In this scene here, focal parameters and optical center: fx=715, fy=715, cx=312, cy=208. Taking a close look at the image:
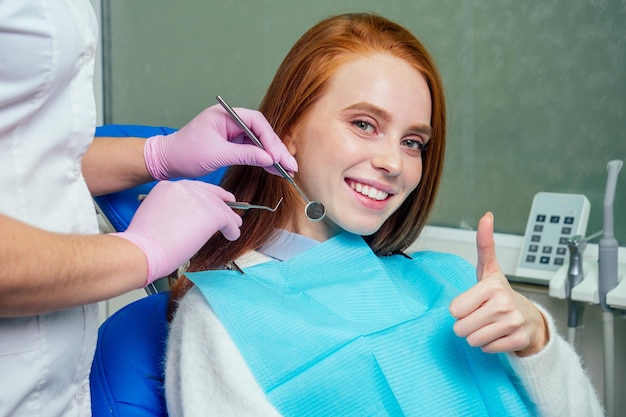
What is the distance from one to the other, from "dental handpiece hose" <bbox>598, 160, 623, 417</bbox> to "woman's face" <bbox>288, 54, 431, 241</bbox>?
51 cm

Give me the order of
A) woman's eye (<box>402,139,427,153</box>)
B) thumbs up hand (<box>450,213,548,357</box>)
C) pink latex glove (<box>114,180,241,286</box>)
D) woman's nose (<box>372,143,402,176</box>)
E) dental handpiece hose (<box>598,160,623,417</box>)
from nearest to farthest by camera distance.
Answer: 1. pink latex glove (<box>114,180,241,286</box>)
2. thumbs up hand (<box>450,213,548,357</box>)
3. woman's nose (<box>372,143,402,176</box>)
4. woman's eye (<box>402,139,427,153</box>)
5. dental handpiece hose (<box>598,160,623,417</box>)

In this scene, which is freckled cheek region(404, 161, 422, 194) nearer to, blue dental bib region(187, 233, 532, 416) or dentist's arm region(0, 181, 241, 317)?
blue dental bib region(187, 233, 532, 416)

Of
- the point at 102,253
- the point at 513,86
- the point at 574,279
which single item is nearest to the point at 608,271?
the point at 574,279

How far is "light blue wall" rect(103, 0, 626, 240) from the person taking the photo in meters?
1.69

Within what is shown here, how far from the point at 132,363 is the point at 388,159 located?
517 mm

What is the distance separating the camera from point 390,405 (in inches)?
41.6

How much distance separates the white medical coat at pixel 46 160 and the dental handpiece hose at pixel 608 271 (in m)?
1.06

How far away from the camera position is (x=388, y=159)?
116 cm

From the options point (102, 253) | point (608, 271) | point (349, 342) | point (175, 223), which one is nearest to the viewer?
point (102, 253)

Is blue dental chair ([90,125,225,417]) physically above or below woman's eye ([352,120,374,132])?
below

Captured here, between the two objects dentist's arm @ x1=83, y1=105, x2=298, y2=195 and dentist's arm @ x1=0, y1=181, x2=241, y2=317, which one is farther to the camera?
dentist's arm @ x1=83, y1=105, x2=298, y2=195

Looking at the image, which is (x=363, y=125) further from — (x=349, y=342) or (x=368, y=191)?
(x=349, y=342)

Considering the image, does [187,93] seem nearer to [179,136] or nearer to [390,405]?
[179,136]

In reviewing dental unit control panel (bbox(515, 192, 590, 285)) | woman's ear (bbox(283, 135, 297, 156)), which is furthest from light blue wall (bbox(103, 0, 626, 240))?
woman's ear (bbox(283, 135, 297, 156))
